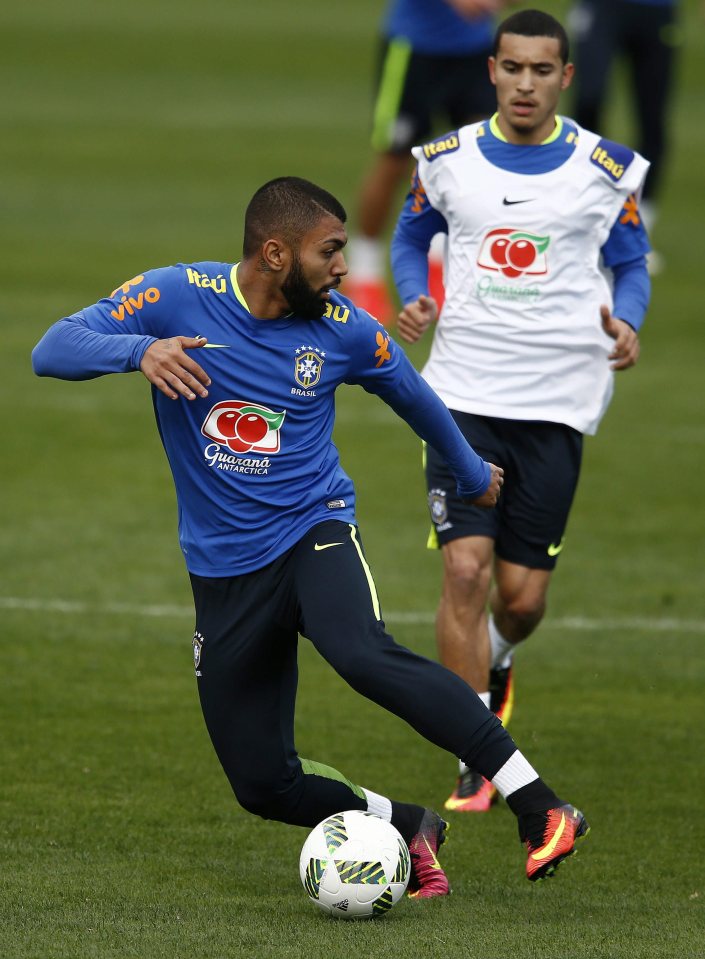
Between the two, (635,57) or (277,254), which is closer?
(277,254)

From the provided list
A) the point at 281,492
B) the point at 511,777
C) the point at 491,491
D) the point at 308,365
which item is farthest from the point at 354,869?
the point at 308,365

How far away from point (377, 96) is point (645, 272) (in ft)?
24.3

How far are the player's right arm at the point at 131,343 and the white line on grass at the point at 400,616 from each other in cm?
375

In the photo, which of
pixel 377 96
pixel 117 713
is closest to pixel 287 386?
pixel 117 713

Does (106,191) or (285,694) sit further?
(106,191)

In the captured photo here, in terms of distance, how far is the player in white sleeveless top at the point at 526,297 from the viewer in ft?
22.7

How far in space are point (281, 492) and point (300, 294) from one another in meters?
0.61

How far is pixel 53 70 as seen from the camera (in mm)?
31297

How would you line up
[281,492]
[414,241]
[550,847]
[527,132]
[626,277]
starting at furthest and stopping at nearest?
1. [414,241]
2. [626,277]
3. [527,132]
4. [281,492]
5. [550,847]

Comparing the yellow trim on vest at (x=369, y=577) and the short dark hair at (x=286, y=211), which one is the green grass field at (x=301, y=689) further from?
the short dark hair at (x=286, y=211)

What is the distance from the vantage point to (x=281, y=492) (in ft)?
18.4

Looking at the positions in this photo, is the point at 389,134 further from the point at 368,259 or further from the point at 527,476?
the point at 527,476

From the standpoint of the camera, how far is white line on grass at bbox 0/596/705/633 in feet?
29.5

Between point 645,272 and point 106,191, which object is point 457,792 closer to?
point 645,272
